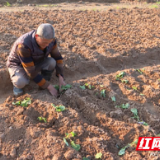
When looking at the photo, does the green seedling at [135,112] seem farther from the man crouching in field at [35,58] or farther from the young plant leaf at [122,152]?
the man crouching in field at [35,58]

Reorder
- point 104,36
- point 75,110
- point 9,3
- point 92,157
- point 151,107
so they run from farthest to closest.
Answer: point 9,3, point 104,36, point 151,107, point 75,110, point 92,157

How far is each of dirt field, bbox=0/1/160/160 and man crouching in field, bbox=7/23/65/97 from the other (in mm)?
249

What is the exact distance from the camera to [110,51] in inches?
178

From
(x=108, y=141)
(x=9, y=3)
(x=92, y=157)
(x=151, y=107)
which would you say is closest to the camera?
(x=92, y=157)

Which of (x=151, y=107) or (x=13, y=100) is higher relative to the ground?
(x=13, y=100)

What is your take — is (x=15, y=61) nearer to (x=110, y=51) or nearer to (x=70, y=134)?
(x=70, y=134)

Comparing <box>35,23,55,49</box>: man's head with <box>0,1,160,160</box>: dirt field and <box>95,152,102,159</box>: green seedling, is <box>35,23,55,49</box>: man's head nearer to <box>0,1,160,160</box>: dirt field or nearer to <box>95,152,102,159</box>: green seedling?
<box>0,1,160,160</box>: dirt field

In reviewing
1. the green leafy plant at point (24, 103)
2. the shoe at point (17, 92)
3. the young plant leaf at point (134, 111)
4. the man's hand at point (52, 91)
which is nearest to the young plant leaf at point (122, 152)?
the young plant leaf at point (134, 111)

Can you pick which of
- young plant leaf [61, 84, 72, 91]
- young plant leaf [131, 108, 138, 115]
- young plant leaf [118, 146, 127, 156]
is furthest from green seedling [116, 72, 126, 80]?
young plant leaf [118, 146, 127, 156]

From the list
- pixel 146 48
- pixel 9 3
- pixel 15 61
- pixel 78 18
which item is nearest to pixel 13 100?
pixel 15 61

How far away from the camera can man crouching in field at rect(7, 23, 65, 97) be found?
2.55 metres

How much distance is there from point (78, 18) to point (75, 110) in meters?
4.00

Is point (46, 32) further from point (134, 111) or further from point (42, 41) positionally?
point (134, 111)

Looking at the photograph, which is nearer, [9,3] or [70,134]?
[70,134]
